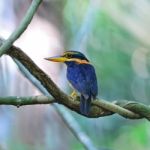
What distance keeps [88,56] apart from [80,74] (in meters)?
2.35

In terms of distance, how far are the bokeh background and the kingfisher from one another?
107 cm

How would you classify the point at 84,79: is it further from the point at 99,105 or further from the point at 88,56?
the point at 88,56

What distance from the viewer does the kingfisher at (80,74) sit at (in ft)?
4.16

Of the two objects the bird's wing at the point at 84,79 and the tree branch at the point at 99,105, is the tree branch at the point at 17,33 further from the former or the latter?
the bird's wing at the point at 84,79

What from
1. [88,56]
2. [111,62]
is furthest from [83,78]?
[111,62]

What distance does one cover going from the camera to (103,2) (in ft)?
13.5

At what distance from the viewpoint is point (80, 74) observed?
132 cm

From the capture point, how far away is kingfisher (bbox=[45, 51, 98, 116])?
4.16 ft

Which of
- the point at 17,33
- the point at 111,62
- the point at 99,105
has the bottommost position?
the point at 111,62

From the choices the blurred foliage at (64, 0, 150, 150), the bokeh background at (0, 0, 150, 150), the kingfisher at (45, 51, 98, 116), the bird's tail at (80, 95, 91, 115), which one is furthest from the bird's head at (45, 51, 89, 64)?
the blurred foliage at (64, 0, 150, 150)

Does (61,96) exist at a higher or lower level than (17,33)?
lower

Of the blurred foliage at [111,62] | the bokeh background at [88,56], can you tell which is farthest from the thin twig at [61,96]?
the blurred foliage at [111,62]

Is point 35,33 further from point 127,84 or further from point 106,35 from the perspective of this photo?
point 127,84

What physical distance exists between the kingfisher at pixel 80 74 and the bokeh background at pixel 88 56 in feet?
3.51
